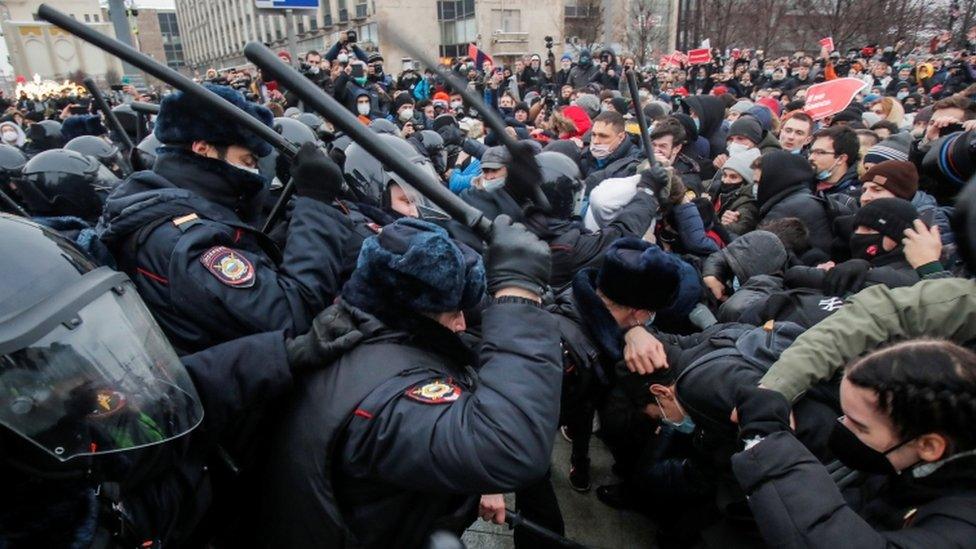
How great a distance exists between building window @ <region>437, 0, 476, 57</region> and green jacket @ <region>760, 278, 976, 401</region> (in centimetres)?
3836

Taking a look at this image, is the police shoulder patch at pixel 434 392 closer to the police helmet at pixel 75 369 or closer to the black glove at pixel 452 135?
the police helmet at pixel 75 369

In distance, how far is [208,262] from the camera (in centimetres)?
185

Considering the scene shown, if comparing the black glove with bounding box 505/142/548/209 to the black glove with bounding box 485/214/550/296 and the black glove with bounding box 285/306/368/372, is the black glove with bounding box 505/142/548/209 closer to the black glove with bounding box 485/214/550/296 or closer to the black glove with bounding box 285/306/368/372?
the black glove with bounding box 485/214/550/296

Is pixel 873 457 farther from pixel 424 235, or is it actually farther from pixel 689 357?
pixel 424 235

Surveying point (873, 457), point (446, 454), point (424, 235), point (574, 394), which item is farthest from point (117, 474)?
point (873, 457)

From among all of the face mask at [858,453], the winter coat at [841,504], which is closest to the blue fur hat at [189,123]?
the winter coat at [841,504]

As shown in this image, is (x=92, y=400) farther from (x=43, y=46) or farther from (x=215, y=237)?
(x=43, y=46)

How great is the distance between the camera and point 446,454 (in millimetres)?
1396

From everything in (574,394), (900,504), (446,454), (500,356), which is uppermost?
(500,356)

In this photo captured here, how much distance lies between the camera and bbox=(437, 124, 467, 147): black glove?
855 centimetres

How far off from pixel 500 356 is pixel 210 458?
1028mm

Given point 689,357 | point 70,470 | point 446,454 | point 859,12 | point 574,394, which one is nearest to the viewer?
point 70,470

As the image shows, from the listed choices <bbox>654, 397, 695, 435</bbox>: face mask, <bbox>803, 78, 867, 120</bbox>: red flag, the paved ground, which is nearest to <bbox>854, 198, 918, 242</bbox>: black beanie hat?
<bbox>654, 397, 695, 435</bbox>: face mask

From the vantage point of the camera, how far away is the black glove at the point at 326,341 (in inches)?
60.7
